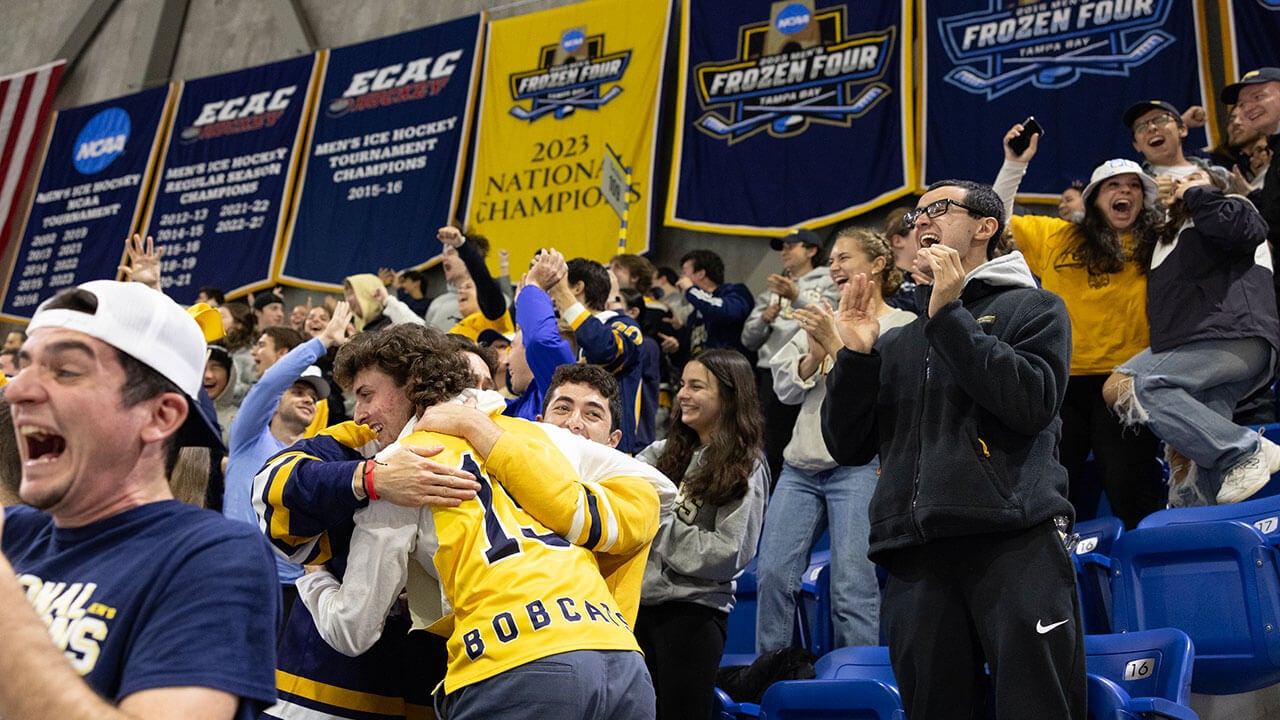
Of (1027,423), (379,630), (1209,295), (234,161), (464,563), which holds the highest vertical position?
(234,161)

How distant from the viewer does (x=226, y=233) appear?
11477mm

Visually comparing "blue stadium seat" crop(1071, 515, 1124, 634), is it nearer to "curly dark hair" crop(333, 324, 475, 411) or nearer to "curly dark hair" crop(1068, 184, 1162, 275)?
"curly dark hair" crop(1068, 184, 1162, 275)

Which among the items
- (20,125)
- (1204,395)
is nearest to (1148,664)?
(1204,395)

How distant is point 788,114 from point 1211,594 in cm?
563

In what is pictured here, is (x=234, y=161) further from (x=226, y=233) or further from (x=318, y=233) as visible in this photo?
(x=318, y=233)

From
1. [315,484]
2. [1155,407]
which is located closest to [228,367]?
[315,484]

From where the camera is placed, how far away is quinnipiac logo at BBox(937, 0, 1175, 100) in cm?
740

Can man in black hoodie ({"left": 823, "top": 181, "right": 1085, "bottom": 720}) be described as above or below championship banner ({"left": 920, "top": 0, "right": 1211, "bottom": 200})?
below

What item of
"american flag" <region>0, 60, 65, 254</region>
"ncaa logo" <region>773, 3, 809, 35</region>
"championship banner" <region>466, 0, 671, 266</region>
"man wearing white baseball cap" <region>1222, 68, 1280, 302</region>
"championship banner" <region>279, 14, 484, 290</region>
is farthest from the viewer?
"american flag" <region>0, 60, 65, 254</region>

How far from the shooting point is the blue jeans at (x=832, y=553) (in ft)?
13.7

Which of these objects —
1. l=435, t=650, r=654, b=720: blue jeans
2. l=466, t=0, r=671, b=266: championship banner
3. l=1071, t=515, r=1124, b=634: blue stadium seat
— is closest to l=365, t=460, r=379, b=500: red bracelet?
l=435, t=650, r=654, b=720: blue jeans

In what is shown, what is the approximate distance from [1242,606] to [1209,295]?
133cm

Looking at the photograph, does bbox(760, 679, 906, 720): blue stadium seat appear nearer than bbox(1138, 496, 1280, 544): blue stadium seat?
Yes

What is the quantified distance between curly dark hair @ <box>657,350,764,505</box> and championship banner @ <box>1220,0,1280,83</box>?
4519 mm
